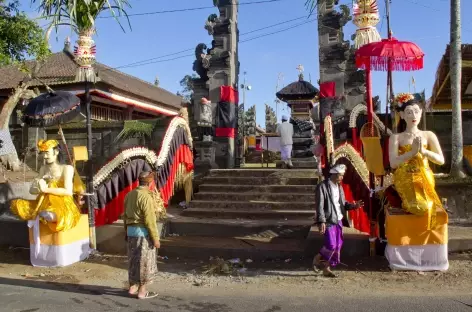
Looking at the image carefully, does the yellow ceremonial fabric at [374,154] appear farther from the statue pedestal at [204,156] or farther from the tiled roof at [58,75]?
the tiled roof at [58,75]

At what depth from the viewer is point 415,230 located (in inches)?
235

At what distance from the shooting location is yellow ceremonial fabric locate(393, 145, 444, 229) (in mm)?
5898

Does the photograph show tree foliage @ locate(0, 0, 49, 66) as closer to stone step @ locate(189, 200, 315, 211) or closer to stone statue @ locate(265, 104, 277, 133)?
stone step @ locate(189, 200, 315, 211)

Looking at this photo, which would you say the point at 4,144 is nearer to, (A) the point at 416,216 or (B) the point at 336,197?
(B) the point at 336,197

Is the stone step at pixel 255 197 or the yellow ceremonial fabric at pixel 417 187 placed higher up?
the yellow ceremonial fabric at pixel 417 187

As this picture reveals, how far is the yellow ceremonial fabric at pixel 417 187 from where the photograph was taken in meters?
5.90

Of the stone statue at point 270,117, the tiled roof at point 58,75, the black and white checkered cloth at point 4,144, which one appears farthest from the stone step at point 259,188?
the stone statue at point 270,117

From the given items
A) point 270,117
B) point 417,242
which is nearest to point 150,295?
point 417,242

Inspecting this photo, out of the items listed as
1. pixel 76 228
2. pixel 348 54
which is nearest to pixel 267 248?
pixel 76 228

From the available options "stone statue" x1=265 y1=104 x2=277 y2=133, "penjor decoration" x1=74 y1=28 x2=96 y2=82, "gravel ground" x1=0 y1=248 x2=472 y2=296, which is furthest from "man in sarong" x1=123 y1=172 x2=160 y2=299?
"stone statue" x1=265 y1=104 x2=277 y2=133

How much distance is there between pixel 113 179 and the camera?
26.9ft

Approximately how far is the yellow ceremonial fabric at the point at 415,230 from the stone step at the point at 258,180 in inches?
148

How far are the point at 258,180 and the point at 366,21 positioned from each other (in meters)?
4.17

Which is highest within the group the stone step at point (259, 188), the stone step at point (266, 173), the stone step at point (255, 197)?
the stone step at point (266, 173)
